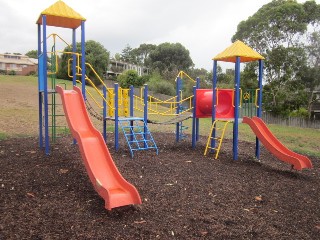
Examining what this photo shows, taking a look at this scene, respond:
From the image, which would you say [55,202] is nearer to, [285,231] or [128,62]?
[285,231]

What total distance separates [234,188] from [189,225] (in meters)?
2.01

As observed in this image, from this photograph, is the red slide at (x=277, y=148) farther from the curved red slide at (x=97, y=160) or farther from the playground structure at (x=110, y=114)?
the curved red slide at (x=97, y=160)

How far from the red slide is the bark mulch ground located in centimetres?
31

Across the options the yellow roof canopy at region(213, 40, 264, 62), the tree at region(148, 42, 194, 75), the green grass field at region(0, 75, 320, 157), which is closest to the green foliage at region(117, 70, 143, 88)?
the green grass field at region(0, 75, 320, 157)

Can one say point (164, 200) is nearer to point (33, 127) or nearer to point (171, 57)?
point (33, 127)

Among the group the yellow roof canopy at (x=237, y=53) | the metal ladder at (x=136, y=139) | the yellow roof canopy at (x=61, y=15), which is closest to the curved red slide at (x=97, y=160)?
the metal ladder at (x=136, y=139)

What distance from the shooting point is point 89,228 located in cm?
427

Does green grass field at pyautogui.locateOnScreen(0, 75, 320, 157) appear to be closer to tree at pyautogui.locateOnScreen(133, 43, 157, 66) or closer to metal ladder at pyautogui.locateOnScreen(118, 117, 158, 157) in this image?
metal ladder at pyautogui.locateOnScreen(118, 117, 158, 157)

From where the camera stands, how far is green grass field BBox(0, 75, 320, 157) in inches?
523

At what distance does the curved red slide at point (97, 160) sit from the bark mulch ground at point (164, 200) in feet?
0.77

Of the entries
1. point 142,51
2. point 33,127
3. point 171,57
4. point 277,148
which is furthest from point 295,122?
point 142,51

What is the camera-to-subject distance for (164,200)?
17.8 ft

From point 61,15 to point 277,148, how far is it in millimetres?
6430

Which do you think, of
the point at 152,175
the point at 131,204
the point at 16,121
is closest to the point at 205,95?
the point at 152,175
